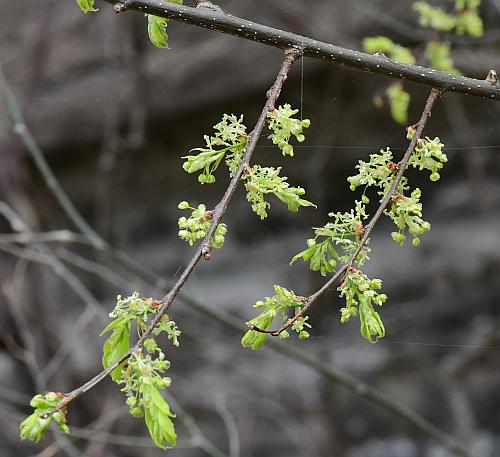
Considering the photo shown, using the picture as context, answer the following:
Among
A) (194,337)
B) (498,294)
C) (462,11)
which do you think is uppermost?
(462,11)

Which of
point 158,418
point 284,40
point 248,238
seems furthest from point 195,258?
point 248,238

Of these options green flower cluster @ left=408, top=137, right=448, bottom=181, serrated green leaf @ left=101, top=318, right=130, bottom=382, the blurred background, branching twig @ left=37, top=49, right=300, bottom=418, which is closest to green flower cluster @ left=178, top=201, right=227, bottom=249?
branching twig @ left=37, top=49, right=300, bottom=418

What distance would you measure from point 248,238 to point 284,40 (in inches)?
111

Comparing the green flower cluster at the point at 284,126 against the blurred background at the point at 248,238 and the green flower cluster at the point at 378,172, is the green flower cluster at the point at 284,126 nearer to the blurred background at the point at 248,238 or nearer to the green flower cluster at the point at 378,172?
the green flower cluster at the point at 378,172

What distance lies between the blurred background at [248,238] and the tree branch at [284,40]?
6.53ft

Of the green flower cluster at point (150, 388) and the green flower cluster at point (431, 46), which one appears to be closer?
the green flower cluster at point (150, 388)

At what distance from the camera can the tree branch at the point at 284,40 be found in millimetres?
783

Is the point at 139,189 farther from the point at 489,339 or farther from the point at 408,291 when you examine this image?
the point at 489,339

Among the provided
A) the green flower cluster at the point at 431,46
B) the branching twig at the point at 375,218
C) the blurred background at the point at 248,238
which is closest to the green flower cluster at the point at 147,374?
the branching twig at the point at 375,218

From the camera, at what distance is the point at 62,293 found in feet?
12.5

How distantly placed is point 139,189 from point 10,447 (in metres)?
1.40

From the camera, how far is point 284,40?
2.62 ft

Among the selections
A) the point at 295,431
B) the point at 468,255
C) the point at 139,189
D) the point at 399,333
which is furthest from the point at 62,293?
the point at 468,255

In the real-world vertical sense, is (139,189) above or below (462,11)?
below
